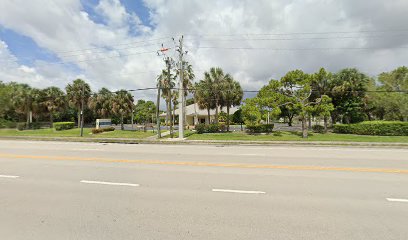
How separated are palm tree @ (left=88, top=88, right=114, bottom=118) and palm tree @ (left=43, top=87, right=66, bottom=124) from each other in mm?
4473

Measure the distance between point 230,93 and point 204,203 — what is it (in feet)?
80.5

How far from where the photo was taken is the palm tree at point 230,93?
91.4 ft

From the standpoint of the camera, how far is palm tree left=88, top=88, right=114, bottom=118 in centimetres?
3288

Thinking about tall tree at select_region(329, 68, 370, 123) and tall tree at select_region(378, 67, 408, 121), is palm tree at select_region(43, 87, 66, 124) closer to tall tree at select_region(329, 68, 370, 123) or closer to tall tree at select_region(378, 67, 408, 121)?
tall tree at select_region(329, 68, 370, 123)

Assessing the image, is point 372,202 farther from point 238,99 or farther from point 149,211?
point 238,99

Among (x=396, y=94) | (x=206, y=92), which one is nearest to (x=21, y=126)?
(x=206, y=92)

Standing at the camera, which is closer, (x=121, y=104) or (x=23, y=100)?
(x=121, y=104)

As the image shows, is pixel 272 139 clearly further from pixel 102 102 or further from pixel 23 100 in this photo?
pixel 23 100

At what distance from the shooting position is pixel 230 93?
2816 centimetres

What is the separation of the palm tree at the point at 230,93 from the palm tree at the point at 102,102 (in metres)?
17.3

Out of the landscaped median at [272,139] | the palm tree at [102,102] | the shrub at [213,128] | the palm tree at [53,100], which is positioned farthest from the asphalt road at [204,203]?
the palm tree at [53,100]

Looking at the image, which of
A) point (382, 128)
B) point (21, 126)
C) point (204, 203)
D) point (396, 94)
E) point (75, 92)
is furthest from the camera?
point (75, 92)

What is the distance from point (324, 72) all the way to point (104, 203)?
24.6 m

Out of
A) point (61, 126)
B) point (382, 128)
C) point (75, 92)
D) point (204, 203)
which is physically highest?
point (75, 92)
